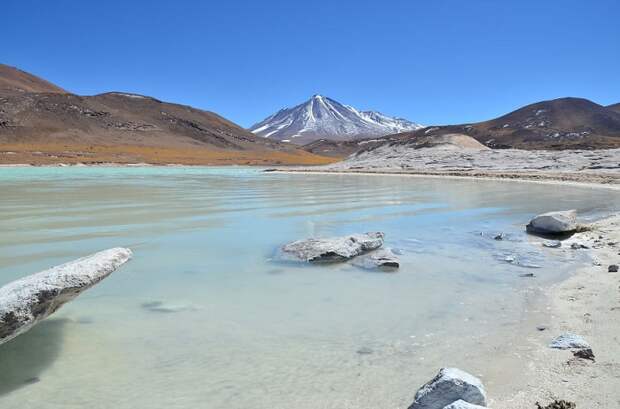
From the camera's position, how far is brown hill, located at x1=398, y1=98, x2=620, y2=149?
10994 centimetres

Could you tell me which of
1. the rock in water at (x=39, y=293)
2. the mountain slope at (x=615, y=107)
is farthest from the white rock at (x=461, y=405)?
the mountain slope at (x=615, y=107)

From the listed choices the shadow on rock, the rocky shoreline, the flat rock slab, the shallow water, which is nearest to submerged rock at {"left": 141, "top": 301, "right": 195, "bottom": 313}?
the shallow water

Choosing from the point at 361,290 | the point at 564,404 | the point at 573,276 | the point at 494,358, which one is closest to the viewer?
the point at 564,404

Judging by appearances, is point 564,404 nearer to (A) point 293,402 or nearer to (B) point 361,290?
(A) point 293,402

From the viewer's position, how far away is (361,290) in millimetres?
6082

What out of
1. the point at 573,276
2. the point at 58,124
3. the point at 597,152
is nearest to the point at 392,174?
the point at 597,152

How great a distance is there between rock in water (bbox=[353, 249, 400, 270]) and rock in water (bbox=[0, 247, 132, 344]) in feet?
13.7

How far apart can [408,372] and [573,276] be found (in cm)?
419

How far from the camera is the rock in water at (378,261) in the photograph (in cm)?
730

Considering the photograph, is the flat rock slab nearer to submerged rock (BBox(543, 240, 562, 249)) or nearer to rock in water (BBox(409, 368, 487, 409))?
rock in water (BBox(409, 368, 487, 409))

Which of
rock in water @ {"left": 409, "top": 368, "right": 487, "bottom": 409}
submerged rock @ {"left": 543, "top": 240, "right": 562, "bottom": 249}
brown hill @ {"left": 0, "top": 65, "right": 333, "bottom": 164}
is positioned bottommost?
submerged rock @ {"left": 543, "top": 240, "right": 562, "bottom": 249}

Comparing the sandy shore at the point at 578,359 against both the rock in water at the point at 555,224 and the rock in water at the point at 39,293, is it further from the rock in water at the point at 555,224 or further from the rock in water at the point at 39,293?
the rock in water at the point at 555,224

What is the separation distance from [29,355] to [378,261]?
4917 millimetres

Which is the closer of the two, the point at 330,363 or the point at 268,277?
the point at 330,363
